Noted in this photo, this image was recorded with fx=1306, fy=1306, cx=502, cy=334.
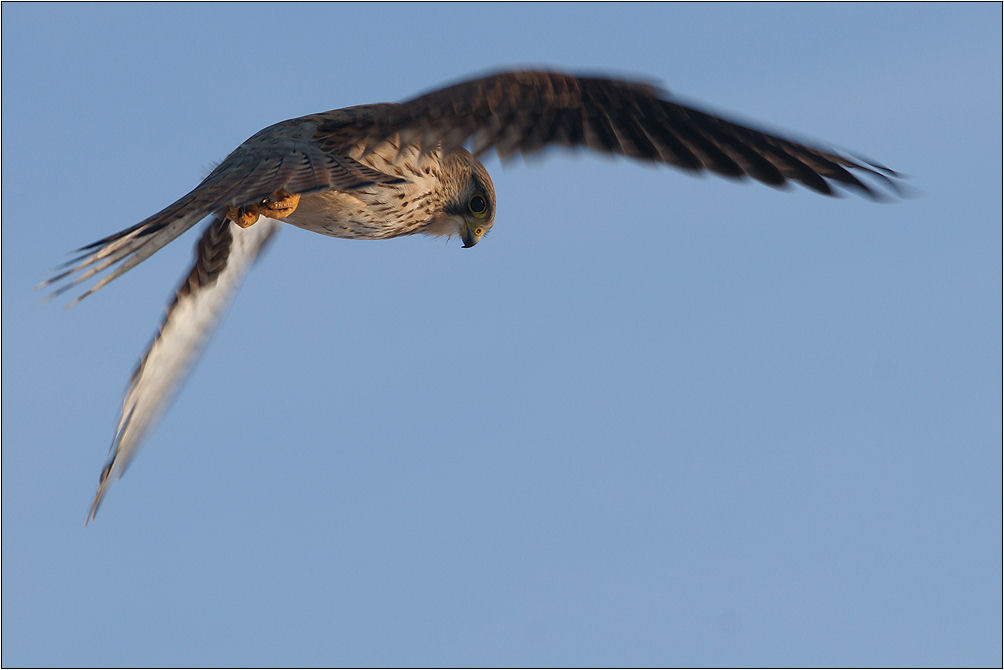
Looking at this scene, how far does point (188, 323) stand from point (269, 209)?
6.83 ft

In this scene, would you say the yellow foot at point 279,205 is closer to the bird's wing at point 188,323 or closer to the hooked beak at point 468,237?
the hooked beak at point 468,237

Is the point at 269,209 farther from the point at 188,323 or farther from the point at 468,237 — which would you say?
the point at 188,323

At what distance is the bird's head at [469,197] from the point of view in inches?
348

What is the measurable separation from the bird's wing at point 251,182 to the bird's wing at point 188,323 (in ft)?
5.73

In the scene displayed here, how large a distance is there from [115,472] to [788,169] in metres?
4.93

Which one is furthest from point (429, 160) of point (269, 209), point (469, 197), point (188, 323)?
point (188, 323)

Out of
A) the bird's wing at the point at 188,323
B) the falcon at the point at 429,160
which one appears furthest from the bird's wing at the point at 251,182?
the bird's wing at the point at 188,323

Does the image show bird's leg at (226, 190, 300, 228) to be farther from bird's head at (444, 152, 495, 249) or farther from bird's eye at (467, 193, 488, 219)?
bird's eye at (467, 193, 488, 219)

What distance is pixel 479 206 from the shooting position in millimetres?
9078

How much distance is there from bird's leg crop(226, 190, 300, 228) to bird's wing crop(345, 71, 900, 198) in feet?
1.94

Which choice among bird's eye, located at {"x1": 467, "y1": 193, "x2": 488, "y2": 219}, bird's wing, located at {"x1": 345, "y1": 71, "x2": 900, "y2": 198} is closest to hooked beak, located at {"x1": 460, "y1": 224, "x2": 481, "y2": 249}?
bird's eye, located at {"x1": 467, "y1": 193, "x2": 488, "y2": 219}

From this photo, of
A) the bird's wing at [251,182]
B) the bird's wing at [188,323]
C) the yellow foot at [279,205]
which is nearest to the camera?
the bird's wing at [251,182]

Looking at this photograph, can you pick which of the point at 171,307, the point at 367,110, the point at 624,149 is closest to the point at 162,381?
the point at 171,307

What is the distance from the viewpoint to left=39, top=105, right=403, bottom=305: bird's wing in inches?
250
